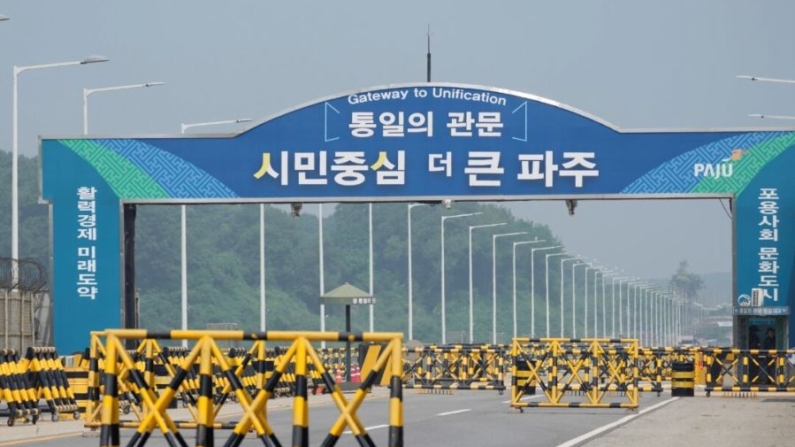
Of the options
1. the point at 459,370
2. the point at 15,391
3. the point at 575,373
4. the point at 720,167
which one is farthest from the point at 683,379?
the point at 15,391

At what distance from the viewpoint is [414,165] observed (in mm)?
37969

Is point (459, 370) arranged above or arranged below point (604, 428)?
below

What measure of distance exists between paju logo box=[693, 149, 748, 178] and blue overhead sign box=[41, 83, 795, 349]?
2 cm

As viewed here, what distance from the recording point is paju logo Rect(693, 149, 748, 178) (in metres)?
38.0

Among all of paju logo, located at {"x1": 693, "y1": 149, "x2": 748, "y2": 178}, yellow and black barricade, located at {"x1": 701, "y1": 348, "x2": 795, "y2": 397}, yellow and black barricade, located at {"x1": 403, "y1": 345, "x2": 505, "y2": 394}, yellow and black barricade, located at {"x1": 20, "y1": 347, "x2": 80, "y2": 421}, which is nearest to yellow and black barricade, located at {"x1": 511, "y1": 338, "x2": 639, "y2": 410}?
paju logo, located at {"x1": 693, "y1": 149, "x2": 748, "y2": 178}

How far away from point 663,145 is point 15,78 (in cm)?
→ 1630

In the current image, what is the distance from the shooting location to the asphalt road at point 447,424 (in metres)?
21.8

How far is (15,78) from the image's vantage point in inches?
1735

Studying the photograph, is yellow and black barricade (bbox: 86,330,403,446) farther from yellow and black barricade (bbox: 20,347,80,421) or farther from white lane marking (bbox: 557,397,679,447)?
yellow and black barricade (bbox: 20,347,80,421)

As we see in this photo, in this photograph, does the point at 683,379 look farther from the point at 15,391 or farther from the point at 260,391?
the point at 260,391

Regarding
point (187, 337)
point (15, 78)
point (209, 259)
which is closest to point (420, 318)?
point (209, 259)

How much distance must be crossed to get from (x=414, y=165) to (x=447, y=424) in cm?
1251

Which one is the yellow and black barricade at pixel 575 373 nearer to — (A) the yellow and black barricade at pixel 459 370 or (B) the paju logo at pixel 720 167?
(B) the paju logo at pixel 720 167

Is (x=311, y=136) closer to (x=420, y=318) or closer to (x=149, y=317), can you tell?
(x=149, y=317)
